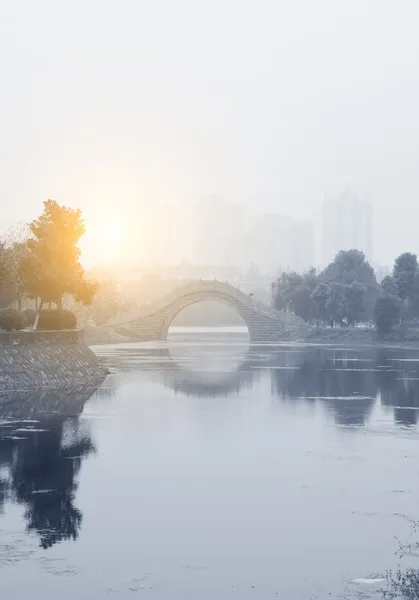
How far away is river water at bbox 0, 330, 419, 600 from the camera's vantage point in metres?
24.1

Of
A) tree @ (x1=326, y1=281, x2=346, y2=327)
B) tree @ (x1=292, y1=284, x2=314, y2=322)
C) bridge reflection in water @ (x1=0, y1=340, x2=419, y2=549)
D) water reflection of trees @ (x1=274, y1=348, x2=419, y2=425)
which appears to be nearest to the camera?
bridge reflection in water @ (x1=0, y1=340, x2=419, y2=549)

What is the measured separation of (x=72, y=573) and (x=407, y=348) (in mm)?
126290

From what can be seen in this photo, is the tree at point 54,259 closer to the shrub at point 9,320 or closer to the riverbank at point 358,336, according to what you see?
the shrub at point 9,320

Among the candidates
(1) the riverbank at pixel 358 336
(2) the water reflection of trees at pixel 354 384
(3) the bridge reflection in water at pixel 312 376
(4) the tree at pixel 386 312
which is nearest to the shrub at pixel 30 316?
(3) the bridge reflection in water at pixel 312 376

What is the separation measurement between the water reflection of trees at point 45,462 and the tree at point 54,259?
27.7 m

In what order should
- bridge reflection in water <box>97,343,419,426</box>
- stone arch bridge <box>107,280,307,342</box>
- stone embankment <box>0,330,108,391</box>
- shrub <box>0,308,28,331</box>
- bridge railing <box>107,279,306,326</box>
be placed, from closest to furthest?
1. bridge reflection in water <box>97,343,419,426</box>
2. stone embankment <box>0,330,108,391</box>
3. shrub <box>0,308,28,331</box>
4. stone arch bridge <box>107,280,307,342</box>
5. bridge railing <box>107,279,306,326</box>

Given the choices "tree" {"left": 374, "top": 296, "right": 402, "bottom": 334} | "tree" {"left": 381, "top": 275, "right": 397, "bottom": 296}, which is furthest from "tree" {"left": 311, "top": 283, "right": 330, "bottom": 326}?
"tree" {"left": 374, "top": 296, "right": 402, "bottom": 334}

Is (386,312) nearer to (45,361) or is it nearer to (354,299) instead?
(354,299)

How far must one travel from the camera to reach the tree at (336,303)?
177m

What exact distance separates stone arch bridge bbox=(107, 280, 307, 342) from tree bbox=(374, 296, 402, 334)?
23877mm

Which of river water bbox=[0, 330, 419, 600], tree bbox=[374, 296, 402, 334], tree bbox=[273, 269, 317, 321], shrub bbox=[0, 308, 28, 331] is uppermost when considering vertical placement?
tree bbox=[273, 269, 317, 321]

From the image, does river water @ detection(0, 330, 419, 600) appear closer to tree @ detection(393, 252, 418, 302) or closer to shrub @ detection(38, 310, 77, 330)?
shrub @ detection(38, 310, 77, 330)

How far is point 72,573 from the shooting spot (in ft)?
79.6

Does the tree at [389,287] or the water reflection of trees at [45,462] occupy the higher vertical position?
the tree at [389,287]
